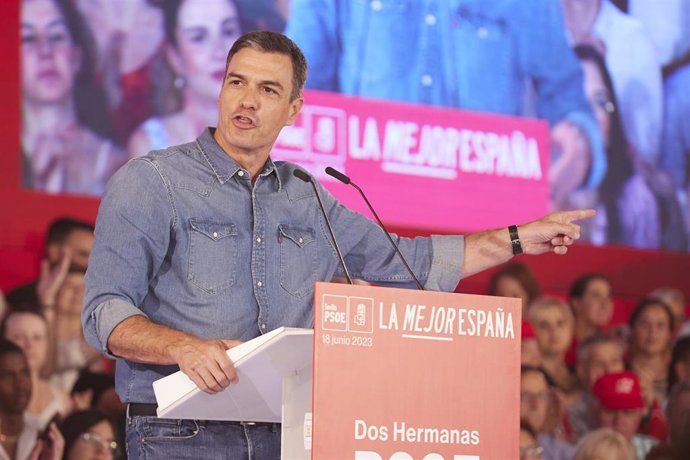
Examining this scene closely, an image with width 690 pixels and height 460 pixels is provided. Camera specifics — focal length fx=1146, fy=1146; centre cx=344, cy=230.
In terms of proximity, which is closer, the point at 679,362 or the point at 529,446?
the point at 529,446

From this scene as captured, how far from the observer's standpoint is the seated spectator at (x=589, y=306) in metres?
6.28

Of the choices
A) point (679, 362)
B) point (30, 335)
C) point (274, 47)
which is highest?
point (274, 47)

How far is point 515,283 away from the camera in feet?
20.0

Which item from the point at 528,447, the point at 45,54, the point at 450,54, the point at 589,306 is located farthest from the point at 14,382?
the point at 589,306

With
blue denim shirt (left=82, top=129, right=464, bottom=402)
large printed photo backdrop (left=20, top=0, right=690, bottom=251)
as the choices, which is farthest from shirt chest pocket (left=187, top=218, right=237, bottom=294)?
large printed photo backdrop (left=20, top=0, right=690, bottom=251)

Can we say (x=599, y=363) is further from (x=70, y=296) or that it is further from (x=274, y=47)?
(x=274, y=47)

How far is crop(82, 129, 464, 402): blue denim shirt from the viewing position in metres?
2.44

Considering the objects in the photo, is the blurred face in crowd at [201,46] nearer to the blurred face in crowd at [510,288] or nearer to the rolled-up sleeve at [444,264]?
the blurred face in crowd at [510,288]

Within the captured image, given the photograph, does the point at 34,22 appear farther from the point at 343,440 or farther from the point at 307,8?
the point at 343,440

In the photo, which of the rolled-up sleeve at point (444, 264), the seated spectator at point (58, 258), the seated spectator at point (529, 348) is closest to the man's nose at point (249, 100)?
the rolled-up sleeve at point (444, 264)

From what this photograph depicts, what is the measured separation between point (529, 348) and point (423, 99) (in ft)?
4.92

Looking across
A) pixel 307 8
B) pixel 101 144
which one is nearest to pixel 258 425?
pixel 101 144

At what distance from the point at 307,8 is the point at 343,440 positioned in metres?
4.11

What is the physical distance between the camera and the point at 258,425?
252cm
